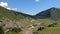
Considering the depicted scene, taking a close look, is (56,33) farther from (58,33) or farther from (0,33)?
(0,33)

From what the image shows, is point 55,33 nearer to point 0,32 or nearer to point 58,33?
point 58,33

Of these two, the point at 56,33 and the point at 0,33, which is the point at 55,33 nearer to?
the point at 56,33

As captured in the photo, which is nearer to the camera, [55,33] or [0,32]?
[55,33]

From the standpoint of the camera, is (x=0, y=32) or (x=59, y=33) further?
(x=0, y=32)

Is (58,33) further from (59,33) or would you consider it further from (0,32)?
(0,32)

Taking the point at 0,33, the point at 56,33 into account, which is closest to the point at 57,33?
the point at 56,33

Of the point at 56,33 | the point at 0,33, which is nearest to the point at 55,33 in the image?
the point at 56,33

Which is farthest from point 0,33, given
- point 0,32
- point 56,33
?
point 56,33
